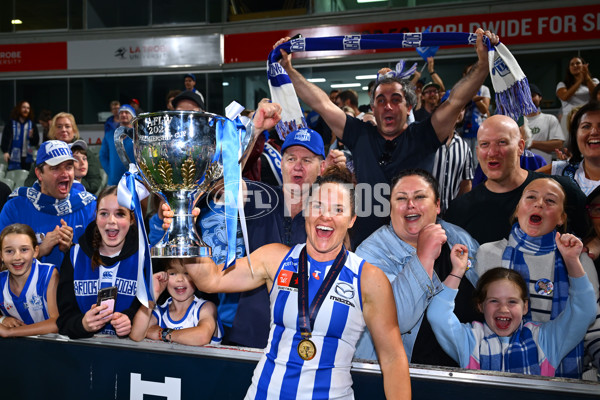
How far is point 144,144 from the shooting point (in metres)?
1.86

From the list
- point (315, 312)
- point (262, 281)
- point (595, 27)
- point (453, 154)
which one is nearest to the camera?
point (315, 312)

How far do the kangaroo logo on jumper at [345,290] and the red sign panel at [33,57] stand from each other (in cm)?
1259

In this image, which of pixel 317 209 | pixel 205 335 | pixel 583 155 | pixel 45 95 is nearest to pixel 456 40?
pixel 583 155

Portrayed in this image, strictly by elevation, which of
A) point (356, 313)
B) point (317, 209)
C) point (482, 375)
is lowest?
point (482, 375)

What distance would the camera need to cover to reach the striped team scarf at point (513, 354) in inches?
90.3

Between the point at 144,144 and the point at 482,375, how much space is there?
1540 millimetres

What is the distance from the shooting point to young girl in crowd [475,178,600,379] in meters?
2.45

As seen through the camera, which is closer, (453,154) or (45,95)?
(453,154)

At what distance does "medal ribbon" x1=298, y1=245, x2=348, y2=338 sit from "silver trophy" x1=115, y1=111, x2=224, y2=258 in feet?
1.28

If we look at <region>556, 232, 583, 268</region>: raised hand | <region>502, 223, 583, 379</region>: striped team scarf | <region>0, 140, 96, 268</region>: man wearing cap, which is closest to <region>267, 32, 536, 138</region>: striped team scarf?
<region>502, 223, 583, 379</region>: striped team scarf

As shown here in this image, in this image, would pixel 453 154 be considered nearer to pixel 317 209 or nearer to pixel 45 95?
pixel 317 209

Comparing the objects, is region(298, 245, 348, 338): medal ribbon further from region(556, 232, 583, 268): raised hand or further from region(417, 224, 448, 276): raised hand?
region(556, 232, 583, 268): raised hand

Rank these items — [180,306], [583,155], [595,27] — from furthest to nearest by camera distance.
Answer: [595,27] → [583,155] → [180,306]

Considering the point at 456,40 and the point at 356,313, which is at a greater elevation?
the point at 456,40
